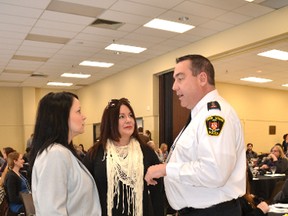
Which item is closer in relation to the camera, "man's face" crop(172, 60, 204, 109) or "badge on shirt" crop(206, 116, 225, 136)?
"badge on shirt" crop(206, 116, 225, 136)

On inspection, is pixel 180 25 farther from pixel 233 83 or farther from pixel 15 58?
pixel 233 83

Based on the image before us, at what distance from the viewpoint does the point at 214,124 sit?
151 cm

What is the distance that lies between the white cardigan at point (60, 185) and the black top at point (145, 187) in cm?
62

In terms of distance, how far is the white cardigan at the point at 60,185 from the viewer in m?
1.49

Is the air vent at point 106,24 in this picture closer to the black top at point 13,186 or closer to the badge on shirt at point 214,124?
the black top at point 13,186

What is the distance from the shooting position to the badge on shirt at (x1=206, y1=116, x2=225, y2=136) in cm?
149

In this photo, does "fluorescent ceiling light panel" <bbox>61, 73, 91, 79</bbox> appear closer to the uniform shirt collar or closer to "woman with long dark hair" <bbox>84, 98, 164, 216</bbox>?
"woman with long dark hair" <bbox>84, 98, 164, 216</bbox>

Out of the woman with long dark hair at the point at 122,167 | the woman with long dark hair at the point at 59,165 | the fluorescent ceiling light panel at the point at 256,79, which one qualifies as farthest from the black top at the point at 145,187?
the fluorescent ceiling light panel at the point at 256,79

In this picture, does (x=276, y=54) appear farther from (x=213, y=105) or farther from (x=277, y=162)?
(x=213, y=105)

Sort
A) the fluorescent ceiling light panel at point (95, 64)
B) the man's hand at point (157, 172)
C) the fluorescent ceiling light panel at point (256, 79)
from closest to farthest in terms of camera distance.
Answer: the man's hand at point (157, 172) < the fluorescent ceiling light panel at point (95, 64) < the fluorescent ceiling light panel at point (256, 79)

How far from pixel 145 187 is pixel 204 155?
3.51ft

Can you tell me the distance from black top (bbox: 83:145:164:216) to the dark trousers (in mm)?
745

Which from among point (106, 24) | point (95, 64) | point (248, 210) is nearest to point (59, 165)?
point (248, 210)

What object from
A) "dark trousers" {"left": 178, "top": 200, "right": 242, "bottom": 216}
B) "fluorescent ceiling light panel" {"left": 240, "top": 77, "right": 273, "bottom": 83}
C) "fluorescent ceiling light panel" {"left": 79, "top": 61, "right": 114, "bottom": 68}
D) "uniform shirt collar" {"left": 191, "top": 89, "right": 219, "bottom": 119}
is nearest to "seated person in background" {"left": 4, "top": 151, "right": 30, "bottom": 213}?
"dark trousers" {"left": 178, "top": 200, "right": 242, "bottom": 216}
